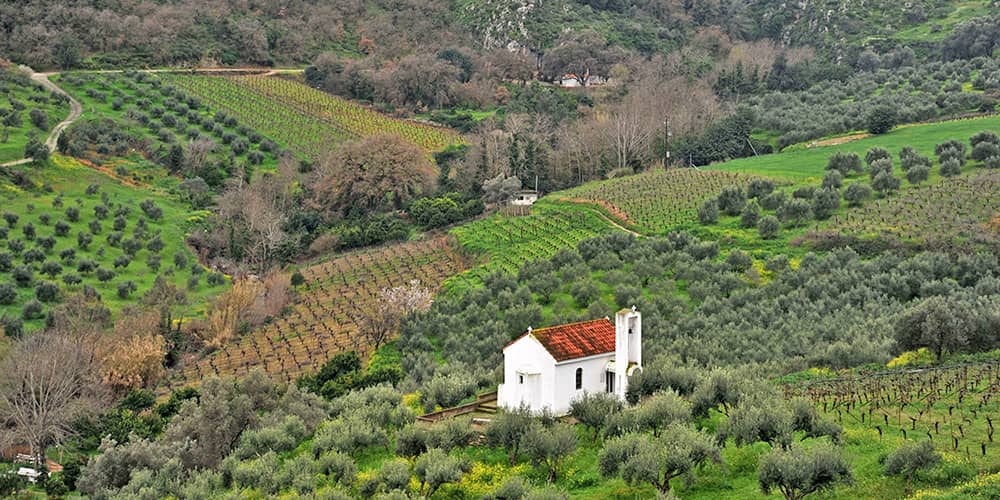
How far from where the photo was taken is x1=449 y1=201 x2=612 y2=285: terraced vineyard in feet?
195

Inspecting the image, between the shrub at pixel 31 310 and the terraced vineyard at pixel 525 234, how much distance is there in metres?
21.5

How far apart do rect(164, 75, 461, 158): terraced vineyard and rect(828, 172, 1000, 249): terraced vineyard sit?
4675 centimetres

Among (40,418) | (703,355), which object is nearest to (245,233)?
(40,418)

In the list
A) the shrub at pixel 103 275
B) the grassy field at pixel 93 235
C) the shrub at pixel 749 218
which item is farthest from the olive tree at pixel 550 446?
the shrub at pixel 103 275

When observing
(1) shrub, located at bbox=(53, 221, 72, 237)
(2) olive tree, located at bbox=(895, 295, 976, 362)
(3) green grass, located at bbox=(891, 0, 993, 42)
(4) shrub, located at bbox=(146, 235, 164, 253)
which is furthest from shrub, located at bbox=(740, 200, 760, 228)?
(3) green grass, located at bbox=(891, 0, 993, 42)

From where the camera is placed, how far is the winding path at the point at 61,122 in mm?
75325

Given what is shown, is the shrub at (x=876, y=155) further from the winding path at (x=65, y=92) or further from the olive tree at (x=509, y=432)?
the winding path at (x=65, y=92)

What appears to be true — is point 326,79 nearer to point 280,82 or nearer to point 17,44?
point 280,82

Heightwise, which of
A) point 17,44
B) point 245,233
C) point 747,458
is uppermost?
point 17,44

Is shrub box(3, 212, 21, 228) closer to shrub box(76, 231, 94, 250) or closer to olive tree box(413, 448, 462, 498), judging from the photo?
shrub box(76, 231, 94, 250)

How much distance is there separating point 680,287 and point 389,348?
14446 mm

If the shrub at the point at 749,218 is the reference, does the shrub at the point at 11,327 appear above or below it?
below

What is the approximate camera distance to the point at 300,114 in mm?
102125

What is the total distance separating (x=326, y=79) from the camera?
113 meters
